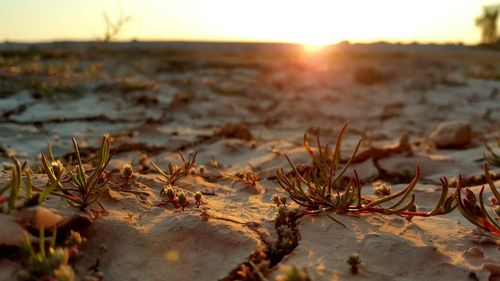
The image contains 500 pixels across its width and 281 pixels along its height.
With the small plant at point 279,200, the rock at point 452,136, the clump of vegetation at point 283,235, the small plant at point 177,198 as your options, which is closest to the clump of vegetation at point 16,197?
the small plant at point 177,198

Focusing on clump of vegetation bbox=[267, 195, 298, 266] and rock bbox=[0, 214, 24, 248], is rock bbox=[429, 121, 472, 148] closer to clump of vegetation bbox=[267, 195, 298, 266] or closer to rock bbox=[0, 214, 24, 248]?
clump of vegetation bbox=[267, 195, 298, 266]

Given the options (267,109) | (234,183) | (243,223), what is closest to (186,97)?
(267,109)

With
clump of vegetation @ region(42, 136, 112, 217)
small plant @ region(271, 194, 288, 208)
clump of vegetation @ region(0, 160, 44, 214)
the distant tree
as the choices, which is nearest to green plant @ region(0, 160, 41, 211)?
clump of vegetation @ region(0, 160, 44, 214)

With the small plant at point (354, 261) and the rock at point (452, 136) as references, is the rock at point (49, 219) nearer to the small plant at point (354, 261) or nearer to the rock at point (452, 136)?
the small plant at point (354, 261)

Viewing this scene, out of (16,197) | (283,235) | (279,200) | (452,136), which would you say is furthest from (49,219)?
(452,136)

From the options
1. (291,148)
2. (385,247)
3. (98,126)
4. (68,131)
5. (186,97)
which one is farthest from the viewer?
(186,97)

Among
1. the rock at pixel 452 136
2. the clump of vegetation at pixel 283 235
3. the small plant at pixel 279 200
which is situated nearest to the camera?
the clump of vegetation at pixel 283 235

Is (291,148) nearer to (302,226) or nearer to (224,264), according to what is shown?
(302,226)
